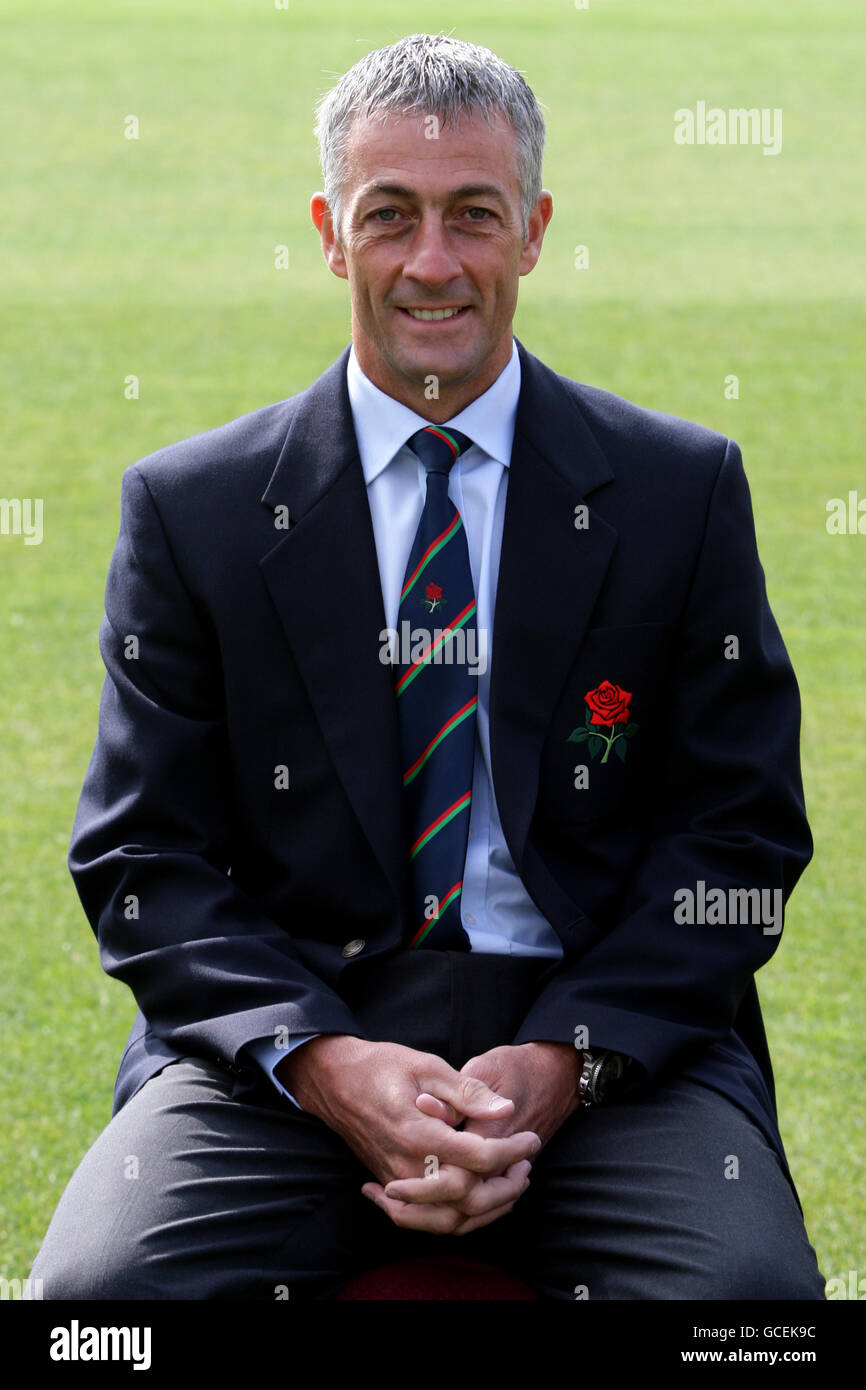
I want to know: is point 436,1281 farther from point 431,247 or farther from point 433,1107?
point 431,247

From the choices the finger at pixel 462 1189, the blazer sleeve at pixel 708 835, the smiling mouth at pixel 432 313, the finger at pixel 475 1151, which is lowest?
the finger at pixel 462 1189

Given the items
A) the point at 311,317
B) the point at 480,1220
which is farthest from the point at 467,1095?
the point at 311,317

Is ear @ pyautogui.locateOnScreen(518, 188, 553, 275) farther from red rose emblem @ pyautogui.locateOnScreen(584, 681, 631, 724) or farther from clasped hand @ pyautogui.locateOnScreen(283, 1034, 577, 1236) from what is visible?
clasped hand @ pyautogui.locateOnScreen(283, 1034, 577, 1236)

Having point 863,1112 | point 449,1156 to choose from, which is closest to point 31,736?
point 863,1112

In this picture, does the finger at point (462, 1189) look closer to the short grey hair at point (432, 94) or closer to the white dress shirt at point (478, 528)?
the white dress shirt at point (478, 528)

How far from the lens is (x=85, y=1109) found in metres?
4.18

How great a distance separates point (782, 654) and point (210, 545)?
89cm

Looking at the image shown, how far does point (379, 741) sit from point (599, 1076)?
22.9 inches

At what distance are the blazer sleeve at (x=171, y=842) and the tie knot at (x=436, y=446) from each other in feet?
1.37

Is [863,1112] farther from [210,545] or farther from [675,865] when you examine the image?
[210,545]

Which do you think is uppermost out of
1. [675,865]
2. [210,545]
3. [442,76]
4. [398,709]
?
[442,76]

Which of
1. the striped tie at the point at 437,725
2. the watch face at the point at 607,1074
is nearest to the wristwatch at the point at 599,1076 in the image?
the watch face at the point at 607,1074

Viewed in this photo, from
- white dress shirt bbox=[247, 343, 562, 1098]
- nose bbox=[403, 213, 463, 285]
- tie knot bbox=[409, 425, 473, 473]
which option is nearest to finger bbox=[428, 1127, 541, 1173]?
white dress shirt bbox=[247, 343, 562, 1098]

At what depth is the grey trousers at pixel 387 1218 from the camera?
7.73 ft
